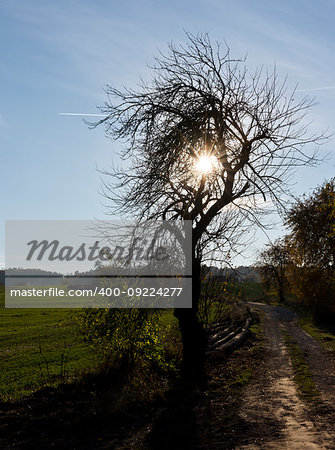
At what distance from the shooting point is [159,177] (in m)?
11.2

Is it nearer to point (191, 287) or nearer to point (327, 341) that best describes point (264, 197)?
point (191, 287)

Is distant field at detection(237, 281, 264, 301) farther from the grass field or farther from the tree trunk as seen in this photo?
the tree trunk

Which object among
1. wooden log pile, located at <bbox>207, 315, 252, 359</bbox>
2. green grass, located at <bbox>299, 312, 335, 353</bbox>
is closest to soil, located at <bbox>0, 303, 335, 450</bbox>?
wooden log pile, located at <bbox>207, 315, 252, 359</bbox>

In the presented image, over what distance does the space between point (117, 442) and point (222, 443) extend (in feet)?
6.27

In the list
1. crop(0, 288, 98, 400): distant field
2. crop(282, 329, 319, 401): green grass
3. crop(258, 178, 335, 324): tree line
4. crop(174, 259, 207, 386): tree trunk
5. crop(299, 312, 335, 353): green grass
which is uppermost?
crop(258, 178, 335, 324): tree line

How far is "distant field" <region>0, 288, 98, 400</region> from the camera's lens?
1462cm

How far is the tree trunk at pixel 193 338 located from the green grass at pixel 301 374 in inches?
109

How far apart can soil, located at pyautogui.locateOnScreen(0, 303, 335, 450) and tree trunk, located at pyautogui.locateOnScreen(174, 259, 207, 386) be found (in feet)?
2.10

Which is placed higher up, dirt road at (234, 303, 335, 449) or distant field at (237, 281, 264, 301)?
distant field at (237, 281, 264, 301)

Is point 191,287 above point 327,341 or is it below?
above

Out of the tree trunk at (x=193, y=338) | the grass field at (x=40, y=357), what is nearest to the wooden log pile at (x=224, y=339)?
the grass field at (x=40, y=357)

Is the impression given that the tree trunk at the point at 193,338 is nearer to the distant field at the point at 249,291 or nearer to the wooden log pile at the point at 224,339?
the distant field at the point at 249,291

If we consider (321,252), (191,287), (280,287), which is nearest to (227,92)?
(191,287)

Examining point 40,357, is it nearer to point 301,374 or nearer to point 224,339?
point 224,339
